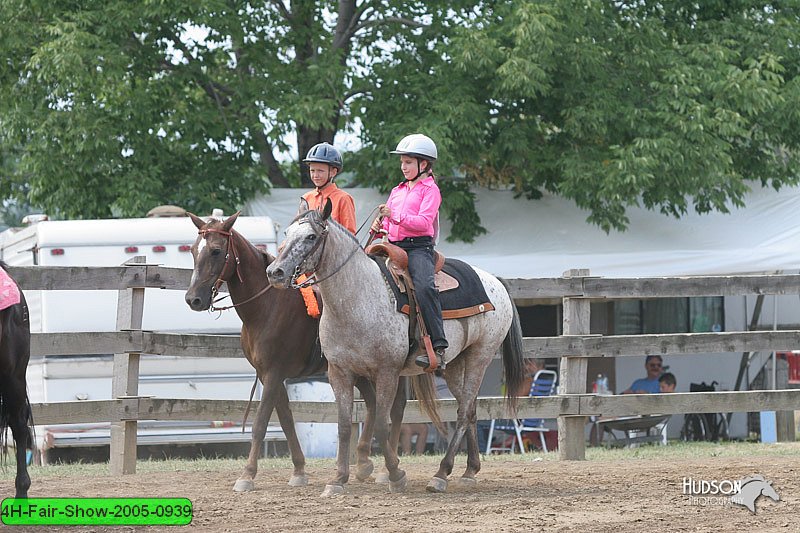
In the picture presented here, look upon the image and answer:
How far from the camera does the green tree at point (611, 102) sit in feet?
45.1

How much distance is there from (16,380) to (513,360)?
11.8 ft

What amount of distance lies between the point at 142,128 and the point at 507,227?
197 inches

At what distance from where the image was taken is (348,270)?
7.01m

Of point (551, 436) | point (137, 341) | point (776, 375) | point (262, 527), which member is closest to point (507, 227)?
point (551, 436)

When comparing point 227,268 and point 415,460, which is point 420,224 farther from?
point 415,460

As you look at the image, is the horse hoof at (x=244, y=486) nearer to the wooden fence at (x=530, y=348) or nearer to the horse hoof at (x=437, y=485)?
the horse hoof at (x=437, y=485)

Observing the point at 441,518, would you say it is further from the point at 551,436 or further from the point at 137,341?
the point at 551,436

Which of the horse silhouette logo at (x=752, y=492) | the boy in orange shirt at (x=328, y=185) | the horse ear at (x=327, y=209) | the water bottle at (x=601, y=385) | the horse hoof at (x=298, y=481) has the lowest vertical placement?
the horse hoof at (x=298, y=481)

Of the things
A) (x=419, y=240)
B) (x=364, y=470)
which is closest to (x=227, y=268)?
(x=419, y=240)

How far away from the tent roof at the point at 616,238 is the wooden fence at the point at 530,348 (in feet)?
12.6

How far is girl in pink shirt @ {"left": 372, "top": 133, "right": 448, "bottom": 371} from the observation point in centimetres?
714

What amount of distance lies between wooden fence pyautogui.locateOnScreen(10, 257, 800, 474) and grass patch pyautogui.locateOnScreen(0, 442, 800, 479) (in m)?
0.41

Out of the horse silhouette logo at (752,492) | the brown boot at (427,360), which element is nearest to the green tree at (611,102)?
the brown boot at (427,360)

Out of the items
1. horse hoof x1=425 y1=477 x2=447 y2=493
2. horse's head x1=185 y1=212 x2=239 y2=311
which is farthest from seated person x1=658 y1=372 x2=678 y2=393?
horse's head x1=185 y1=212 x2=239 y2=311
